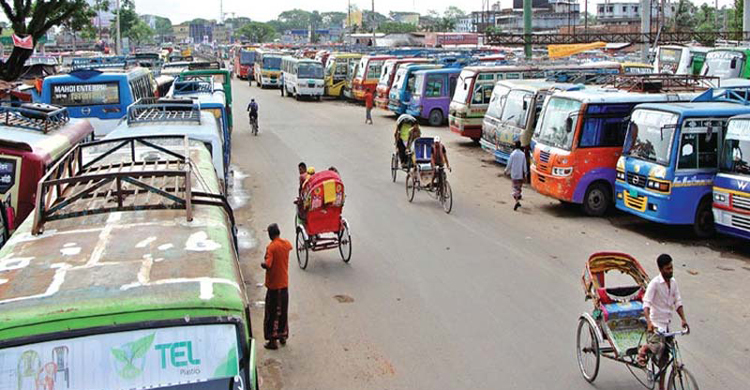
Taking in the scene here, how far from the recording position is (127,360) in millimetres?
4531

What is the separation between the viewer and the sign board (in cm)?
437

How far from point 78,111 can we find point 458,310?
14.2 meters

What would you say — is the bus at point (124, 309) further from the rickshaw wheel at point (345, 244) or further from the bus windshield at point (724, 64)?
the bus windshield at point (724, 64)

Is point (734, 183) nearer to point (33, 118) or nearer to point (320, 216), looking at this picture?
point (320, 216)

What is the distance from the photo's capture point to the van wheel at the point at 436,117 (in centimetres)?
3158

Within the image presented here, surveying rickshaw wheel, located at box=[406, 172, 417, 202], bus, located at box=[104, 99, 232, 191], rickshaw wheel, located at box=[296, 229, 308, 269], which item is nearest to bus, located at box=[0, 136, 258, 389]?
bus, located at box=[104, 99, 232, 191]

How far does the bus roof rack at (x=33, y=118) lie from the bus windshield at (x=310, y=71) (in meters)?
29.4

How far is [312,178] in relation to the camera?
38.9 ft

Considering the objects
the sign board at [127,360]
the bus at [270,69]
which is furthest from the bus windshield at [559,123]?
the bus at [270,69]

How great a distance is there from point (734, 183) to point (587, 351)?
6539 mm

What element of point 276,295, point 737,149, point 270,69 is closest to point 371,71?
point 270,69

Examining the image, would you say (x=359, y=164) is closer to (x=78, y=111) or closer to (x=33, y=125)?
(x=78, y=111)

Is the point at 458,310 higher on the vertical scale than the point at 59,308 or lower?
lower

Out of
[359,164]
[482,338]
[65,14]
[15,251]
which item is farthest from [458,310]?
[65,14]
